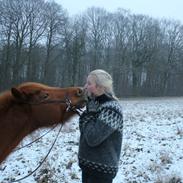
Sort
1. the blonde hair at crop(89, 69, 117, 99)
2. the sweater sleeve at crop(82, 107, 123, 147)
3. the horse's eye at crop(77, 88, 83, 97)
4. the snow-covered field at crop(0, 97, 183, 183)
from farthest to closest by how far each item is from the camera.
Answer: the snow-covered field at crop(0, 97, 183, 183)
the horse's eye at crop(77, 88, 83, 97)
the blonde hair at crop(89, 69, 117, 99)
the sweater sleeve at crop(82, 107, 123, 147)

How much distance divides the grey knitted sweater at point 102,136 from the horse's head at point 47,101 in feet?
1.08

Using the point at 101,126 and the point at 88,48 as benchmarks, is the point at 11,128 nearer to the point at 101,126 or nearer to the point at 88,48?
the point at 101,126

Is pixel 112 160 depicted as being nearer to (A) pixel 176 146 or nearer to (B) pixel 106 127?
(B) pixel 106 127

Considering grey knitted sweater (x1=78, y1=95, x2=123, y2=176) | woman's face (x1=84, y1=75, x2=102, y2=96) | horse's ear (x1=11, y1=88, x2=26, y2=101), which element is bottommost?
grey knitted sweater (x1=78, y1=95, x2=123, y2=176)

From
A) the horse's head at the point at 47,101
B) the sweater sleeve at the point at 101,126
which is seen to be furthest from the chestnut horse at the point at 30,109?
the sweater sleeve at the point at 101,126

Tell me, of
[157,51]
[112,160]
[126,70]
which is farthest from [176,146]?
[157,51]

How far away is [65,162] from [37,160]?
26.8 inches

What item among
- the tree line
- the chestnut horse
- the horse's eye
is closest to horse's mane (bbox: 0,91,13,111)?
the chestnut horse

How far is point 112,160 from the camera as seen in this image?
4.52m

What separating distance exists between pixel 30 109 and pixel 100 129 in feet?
2.62

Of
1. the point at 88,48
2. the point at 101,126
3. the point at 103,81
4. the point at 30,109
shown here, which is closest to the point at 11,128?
the point at 30,109

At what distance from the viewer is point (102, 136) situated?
4.31 metres

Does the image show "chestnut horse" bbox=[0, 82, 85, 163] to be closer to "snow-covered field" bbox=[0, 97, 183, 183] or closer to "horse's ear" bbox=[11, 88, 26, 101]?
"horse's ear" bbox=[11, 88, 26, 101]

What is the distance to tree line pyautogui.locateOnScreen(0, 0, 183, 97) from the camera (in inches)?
2068
